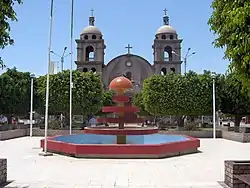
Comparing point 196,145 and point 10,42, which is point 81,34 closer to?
point 196,145

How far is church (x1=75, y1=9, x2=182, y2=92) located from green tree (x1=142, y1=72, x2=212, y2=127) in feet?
98.6

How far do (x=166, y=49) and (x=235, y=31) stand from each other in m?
61.5

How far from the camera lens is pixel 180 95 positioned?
35.0m

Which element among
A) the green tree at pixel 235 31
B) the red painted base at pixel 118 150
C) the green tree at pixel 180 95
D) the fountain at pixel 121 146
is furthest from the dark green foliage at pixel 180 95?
the green tree at pixel 235 31

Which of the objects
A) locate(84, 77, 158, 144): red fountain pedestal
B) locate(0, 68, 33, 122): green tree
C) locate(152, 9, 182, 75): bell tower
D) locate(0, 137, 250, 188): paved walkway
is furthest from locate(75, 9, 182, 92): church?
locate(0, 137, 250, 188): paved walkway

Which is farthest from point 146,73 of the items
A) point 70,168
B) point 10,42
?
point 10,42

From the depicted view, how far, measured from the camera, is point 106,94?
60.1 metres

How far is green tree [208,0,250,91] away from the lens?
239 inches

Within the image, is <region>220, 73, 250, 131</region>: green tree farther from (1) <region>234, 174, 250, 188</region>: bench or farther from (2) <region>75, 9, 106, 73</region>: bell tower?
(2) <region>75, 9, 106, 73</region>: bell tower

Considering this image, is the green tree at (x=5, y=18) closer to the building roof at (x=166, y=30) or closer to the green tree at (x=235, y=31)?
the green tree at (x=235, y=31)

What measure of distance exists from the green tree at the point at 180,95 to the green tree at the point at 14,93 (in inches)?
528

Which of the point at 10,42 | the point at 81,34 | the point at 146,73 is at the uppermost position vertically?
the point at 81,34

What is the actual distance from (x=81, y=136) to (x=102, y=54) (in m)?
43.3

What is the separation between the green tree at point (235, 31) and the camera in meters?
6.08
